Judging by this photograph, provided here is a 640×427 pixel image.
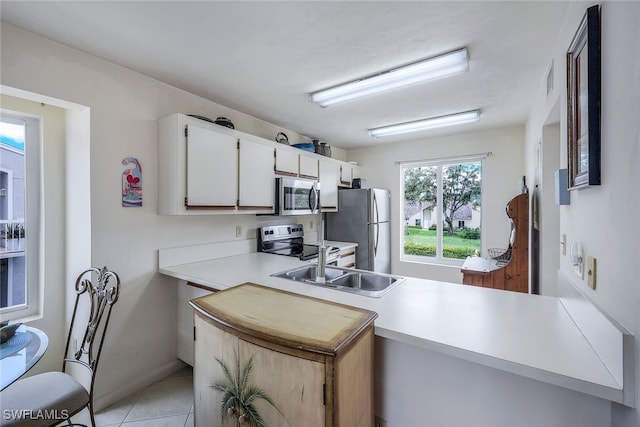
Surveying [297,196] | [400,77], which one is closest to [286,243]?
[297,196]

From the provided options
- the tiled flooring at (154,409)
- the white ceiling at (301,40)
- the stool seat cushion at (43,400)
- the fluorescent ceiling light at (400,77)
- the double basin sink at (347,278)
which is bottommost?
the tiled flooring at (154,409)

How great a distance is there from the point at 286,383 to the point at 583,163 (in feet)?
4.51

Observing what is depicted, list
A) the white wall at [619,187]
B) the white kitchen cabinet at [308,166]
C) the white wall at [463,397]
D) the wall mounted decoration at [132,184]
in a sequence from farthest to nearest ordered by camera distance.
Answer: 1. the white kitchen cabinet at [308,166]
2. the wall mounted decoration at [132,184]
3. the white wall at [463,397]
4. the white wall at [619,187]

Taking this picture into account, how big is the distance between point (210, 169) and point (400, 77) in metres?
1.70

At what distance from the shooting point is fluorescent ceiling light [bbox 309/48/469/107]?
1.80 metres

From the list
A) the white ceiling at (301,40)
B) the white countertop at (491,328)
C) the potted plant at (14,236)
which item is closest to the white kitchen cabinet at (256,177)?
the white ceiling at (301,40)

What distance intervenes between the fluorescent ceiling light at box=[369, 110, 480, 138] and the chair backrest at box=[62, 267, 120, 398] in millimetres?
3157

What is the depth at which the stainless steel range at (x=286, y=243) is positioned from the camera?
3.03m

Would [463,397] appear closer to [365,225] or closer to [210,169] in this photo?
[210,169]

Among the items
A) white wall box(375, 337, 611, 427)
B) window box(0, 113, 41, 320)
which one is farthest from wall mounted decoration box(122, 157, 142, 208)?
white wall box(375, 337, 611, 427)

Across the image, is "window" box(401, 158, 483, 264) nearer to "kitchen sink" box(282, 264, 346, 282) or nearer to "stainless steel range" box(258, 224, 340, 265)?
"stainless steel range" box(258, 224, 340, 265)

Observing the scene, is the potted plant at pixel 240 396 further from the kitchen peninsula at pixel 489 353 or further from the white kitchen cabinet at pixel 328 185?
the white kitchen cabinet at pixel 328 185

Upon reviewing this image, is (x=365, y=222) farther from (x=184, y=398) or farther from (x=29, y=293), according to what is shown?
(x=29, y=293)

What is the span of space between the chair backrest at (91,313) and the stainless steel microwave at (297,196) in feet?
5.19
